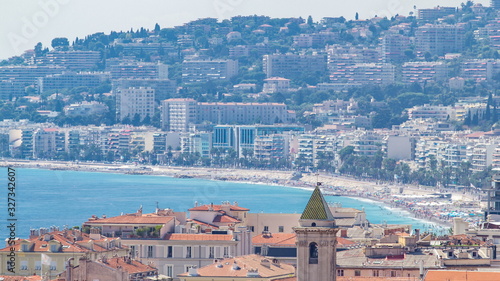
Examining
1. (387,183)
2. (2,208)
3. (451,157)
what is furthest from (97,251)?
(451,157)

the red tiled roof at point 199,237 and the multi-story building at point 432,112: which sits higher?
the multi-story building at point 432,112

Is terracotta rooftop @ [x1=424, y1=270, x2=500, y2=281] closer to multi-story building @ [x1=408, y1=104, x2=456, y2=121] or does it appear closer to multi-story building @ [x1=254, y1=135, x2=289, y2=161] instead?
multi-story building @ [x1=254, y1=135, x2=289, y2=161]

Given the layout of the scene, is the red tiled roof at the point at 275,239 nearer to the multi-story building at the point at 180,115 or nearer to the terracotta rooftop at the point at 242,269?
the terracotta rooftop at the point at 242,269

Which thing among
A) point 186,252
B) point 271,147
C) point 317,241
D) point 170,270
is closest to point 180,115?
point 271,147

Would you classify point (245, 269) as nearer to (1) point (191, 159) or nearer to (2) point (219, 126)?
(1) point (191, 159)

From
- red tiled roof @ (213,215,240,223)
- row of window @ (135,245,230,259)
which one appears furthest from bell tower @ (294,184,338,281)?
red tiled roof @ (213,215,240,223)

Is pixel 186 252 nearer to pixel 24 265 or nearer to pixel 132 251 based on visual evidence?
pixel 132 251

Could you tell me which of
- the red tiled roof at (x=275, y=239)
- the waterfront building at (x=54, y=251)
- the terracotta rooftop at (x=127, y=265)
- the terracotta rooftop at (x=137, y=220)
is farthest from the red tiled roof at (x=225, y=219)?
the terracotta rooftop at (x=127, y=265)
